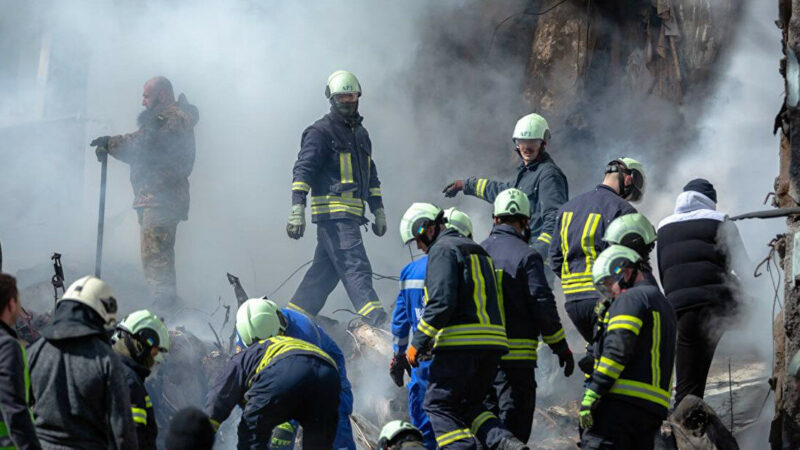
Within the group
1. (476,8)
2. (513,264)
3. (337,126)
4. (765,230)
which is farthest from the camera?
(476,8)

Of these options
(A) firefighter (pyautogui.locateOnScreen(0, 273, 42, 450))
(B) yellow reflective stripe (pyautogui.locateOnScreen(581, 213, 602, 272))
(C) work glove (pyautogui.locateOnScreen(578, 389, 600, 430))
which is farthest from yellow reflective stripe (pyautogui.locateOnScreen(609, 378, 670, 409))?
(A) firefighter (pyautogui.locateOnScreen(0, 273, 42, 450))

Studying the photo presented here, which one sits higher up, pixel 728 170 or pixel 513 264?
pixel 728 170

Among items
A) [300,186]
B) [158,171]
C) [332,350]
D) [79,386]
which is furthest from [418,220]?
[158,171]

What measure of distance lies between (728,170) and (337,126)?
15.1 feet

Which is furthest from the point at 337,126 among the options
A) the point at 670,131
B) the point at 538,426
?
the point at 670,131

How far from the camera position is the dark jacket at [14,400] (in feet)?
16.9

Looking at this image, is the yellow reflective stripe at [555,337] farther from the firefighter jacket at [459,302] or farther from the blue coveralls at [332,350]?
the blue coveralls at [332,350]

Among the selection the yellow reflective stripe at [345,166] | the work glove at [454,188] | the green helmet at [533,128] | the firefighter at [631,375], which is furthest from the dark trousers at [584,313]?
the yellow reflective stripe at [345,166]

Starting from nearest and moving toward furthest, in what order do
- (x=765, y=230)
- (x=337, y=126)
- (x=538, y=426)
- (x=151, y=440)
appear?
(x=151, y=440), (x=538, y=426), (x=337, y=126), (x=765, y=230)

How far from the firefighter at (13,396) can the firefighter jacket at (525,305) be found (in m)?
3.07

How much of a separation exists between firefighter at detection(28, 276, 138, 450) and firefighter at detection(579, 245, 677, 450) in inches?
92.1

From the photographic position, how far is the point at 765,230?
479 inches

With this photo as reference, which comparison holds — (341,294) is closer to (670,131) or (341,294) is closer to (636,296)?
(670,131)

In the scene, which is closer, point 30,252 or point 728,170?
point 728,170
